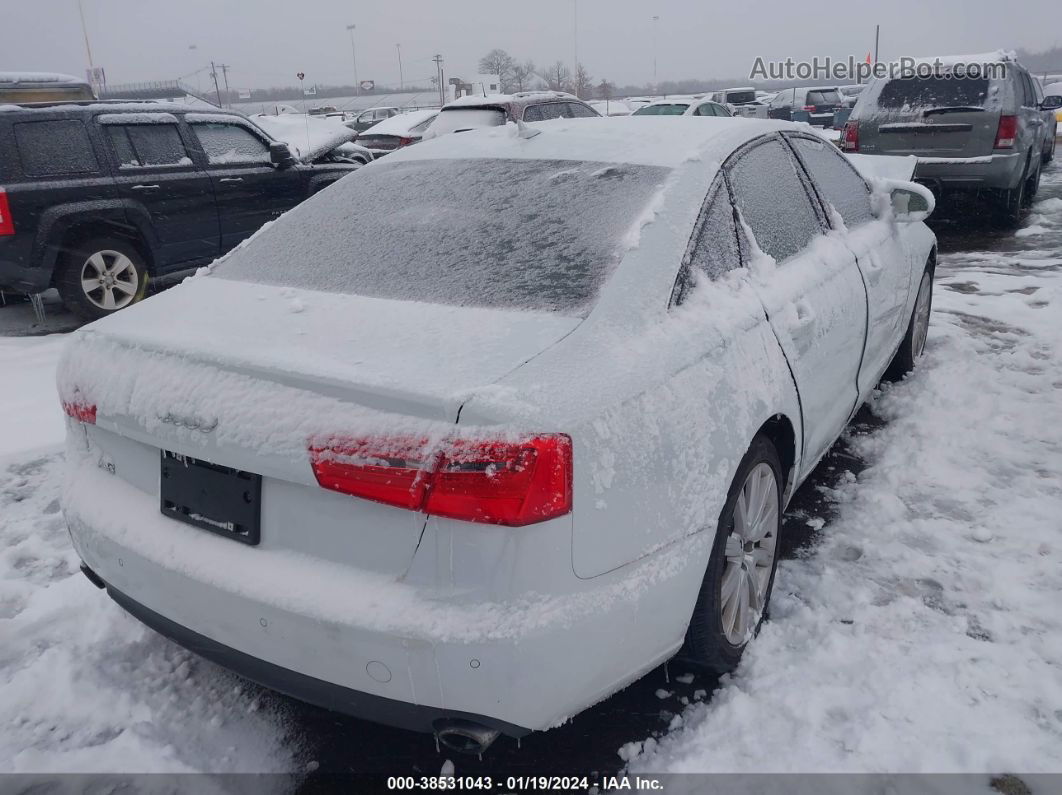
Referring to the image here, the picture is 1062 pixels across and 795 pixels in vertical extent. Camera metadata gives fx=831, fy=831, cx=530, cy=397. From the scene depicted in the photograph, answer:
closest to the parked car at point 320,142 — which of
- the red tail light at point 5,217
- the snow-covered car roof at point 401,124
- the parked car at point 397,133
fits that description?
the red tail light at point 5,217

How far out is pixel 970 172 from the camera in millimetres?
9320

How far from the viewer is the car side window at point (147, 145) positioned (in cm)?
697

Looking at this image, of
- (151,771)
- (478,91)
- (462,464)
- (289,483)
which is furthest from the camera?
(478,91)

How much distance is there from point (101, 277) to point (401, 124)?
999 centimetres

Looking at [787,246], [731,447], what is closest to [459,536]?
[731,447]

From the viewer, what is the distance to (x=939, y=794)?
6.80 feet

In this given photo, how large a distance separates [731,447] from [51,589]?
2.48 metres

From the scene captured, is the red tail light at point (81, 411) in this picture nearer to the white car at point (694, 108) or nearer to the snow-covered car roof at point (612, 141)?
the snow-covered car roof at point (612, 141)

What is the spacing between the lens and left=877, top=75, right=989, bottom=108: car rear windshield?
940 centimetres

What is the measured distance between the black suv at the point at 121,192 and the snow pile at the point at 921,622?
19.3ft

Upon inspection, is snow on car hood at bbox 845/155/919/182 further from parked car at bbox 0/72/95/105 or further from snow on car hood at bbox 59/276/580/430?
parked car at bbox 0/72/95/105

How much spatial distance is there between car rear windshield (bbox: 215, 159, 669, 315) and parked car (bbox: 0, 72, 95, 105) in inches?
380

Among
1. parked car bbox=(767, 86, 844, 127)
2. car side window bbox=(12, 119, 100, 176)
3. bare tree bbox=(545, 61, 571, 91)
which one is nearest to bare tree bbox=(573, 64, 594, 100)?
bare tree bbox=(545, 61, 571, 91)

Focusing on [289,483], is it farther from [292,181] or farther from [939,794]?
[292,181]
